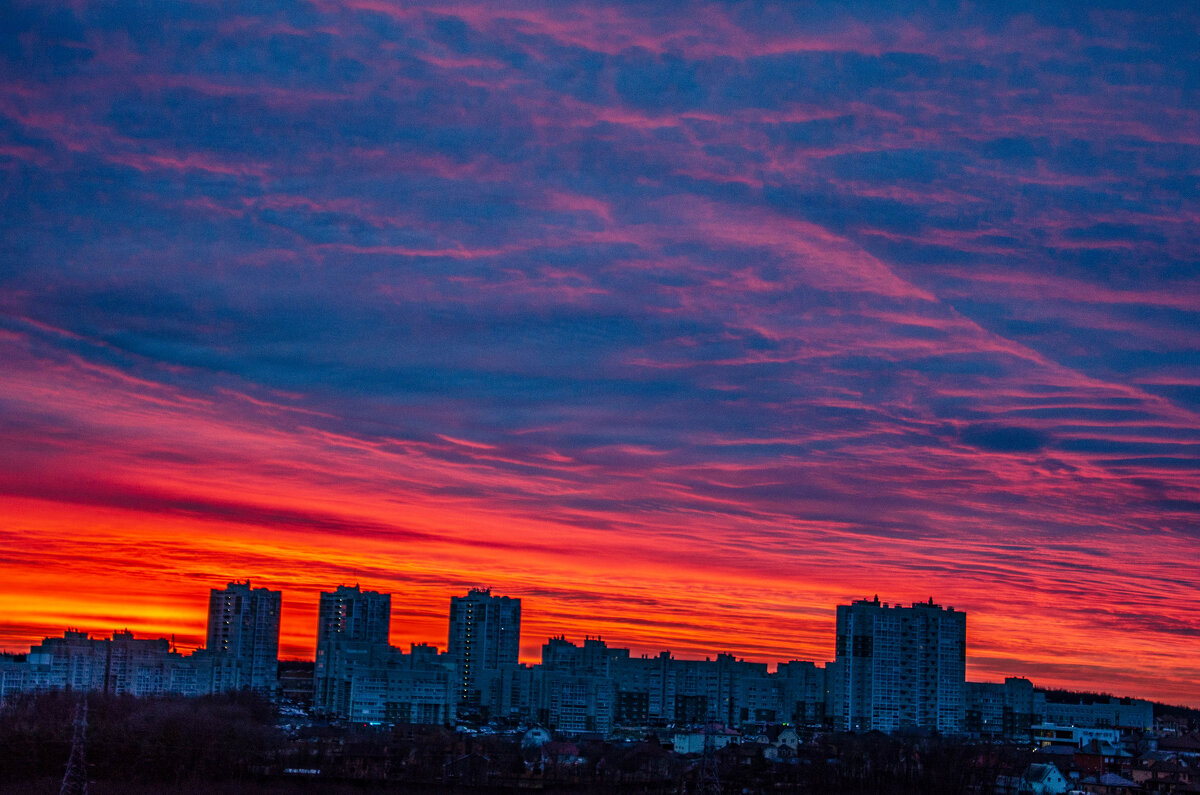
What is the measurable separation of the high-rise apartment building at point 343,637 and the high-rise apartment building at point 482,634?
4679mm

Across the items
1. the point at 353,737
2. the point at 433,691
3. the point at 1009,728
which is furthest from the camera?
the point at 1009,728

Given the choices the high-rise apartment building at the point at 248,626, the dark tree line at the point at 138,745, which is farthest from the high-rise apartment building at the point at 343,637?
the dark tree line at the point at 138,745

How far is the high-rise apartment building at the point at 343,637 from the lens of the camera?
6450 cm

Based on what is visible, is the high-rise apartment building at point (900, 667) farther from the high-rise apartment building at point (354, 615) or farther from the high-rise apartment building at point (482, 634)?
the high-rise apartment building at point (354, 615)

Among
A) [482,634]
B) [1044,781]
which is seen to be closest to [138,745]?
[1044,781]

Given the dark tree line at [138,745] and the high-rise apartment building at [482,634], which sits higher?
the high-rise apartment building at [482,634]

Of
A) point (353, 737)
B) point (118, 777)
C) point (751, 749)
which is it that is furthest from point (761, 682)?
point (118, 777)

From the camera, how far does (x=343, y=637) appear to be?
74.4 m

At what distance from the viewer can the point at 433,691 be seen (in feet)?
205

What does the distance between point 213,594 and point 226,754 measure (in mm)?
45445

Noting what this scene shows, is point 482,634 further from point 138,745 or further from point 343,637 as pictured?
point 138,745

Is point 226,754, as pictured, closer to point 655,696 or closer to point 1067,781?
point 1067,781

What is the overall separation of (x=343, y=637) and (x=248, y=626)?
6171mm

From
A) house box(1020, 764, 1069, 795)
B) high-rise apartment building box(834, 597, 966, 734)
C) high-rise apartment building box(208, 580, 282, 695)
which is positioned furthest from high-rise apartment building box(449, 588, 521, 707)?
house box(1020, 764, 1069, 795)
